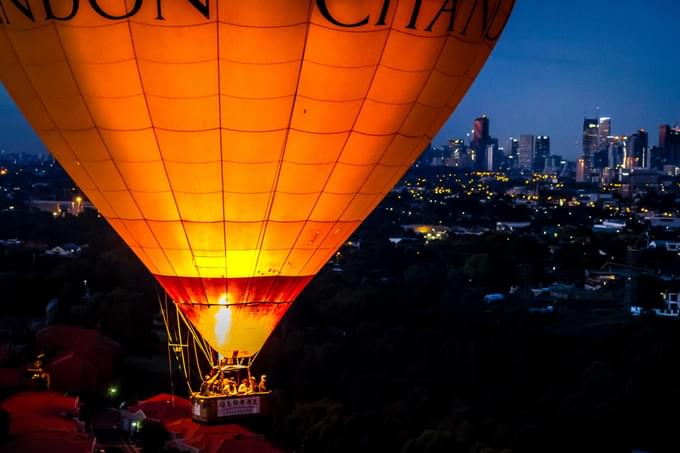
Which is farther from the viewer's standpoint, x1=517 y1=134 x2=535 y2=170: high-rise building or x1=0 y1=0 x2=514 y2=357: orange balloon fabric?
x1=517 y1=134 x2=535 y2=170: high-rise building

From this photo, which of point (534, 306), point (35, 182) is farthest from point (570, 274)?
point (35, 182)

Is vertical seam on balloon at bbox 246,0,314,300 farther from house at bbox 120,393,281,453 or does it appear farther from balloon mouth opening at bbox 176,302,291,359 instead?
house at bbox 120,393,281,453

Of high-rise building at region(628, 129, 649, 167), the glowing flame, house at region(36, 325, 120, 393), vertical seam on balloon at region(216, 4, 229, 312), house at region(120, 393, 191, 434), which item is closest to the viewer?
vertical seam on balloon at region(216, 4, 229, 312)

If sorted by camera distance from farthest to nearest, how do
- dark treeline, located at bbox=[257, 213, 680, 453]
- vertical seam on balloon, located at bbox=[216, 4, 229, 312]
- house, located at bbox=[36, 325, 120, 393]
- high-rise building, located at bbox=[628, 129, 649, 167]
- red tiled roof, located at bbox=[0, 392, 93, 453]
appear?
high-rise building, located at bbox=[628, 129, 649, 167] < house, located at bbox=[36, 325, 120, 393] < dark treeline, located at bbox=[257, 213, 680, 453] < red tiled roof, located at bbox=[0, 392, 93, 453] < vertical seam on balloon, located at bbox=[216, 4, 229, 312]

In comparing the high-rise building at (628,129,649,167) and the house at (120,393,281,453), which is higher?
the high-rise building at (628,129,649,167)

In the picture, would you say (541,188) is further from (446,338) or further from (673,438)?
(673,438)

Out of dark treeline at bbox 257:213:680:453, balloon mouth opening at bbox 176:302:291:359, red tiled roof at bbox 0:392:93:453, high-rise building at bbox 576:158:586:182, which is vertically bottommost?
red tiled roof at bbox 0:392:93:453

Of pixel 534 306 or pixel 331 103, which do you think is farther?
pixel 534 306

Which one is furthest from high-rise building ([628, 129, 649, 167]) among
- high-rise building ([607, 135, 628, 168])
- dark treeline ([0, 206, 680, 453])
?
dark treeline ([0, 206, 680, 453])
